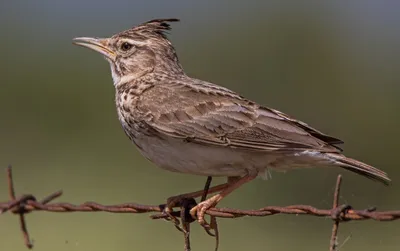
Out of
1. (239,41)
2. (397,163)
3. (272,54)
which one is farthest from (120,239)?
(239,41)

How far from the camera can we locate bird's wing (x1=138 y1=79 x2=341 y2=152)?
784 centimetres

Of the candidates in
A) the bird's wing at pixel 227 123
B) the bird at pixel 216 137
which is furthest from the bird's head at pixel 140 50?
the bird's wing at pixel 227 123

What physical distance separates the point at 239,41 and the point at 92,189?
17.3 meters

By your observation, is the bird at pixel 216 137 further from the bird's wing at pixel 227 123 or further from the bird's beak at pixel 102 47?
the bird's beak at pixel 102 47

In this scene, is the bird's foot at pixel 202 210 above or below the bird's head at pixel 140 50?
below

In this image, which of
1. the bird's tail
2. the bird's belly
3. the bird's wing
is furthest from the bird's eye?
the bird's tail

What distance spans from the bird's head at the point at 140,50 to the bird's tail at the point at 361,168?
2319mm

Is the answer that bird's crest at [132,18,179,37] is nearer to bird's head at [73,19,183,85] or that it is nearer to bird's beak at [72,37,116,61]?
bird's head at [73,19,183,85]

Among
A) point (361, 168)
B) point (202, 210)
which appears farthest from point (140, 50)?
point (361, 168)

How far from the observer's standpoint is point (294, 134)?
7883 mm

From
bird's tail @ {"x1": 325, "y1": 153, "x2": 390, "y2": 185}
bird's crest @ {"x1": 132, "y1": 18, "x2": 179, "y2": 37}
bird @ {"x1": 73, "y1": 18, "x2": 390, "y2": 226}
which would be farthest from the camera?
bird's crest @ {"x1": 132, "y1": 18, "x2": 179, "y2": 37}

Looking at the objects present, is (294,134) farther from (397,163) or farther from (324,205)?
(397,163)

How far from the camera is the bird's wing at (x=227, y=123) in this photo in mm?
7844

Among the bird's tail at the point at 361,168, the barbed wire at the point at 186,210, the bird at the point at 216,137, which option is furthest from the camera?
the bird at the point at 216,137
